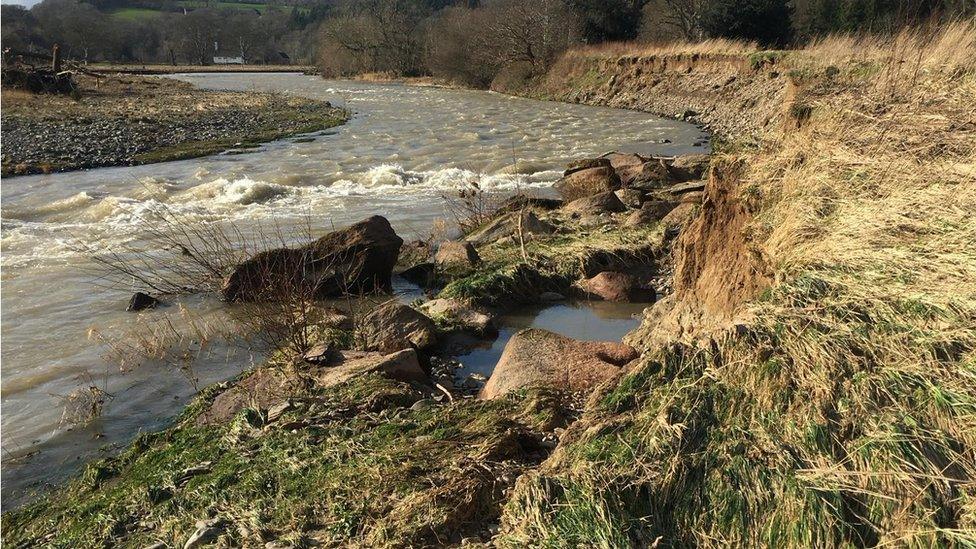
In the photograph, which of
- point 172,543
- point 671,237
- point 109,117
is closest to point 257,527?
point 172,543

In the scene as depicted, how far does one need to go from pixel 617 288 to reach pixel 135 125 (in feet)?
69.4

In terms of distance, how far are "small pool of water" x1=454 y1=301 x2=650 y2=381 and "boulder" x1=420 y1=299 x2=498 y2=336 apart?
0.51ft

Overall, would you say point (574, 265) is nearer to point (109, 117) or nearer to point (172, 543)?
point (172, 543)

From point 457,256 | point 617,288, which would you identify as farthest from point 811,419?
point 457,256

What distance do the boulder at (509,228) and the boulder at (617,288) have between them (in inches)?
73.1

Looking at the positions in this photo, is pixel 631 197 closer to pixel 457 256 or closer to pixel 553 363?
pixel 457 256

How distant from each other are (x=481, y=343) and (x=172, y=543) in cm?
337

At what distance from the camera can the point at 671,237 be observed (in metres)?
8.70

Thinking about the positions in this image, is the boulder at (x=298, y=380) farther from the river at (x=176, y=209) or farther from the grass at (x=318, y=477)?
the river at (x=176, y=209)

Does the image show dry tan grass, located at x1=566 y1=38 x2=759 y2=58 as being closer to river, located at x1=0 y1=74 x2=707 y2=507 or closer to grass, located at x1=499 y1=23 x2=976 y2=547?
river, located at x1=0 y1=74 x2=707 y2=507

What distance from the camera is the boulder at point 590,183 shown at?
41.2 ft

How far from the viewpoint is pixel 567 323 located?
6988 mm

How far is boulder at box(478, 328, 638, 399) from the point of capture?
15.6ft

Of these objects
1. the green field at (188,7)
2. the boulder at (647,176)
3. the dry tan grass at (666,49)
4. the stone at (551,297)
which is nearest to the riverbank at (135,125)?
the boulder at (647,176)
